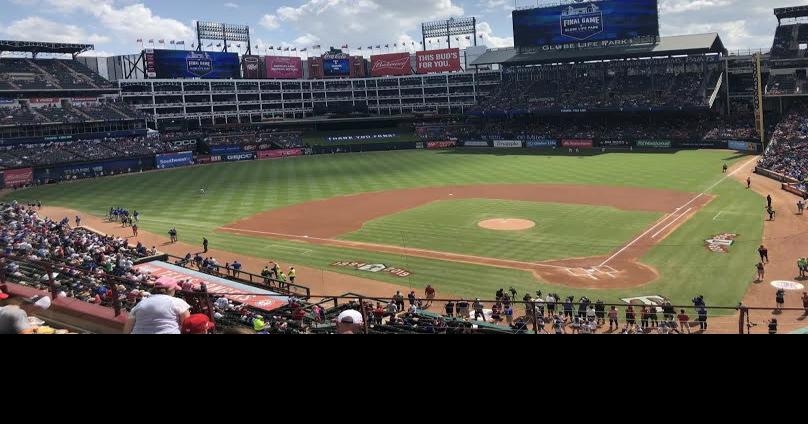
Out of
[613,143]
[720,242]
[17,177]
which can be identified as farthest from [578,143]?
[17,177]

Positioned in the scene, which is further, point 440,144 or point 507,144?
point 440,144

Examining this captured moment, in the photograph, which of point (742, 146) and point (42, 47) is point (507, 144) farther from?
point (42, 47)

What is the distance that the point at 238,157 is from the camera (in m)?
92.3

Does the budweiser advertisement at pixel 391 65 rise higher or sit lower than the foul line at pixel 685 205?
higher

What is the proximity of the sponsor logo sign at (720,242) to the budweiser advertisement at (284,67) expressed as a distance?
315 ft

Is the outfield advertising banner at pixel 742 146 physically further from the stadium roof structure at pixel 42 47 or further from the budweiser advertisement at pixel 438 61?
the stadium roof structure at pixel 42 47

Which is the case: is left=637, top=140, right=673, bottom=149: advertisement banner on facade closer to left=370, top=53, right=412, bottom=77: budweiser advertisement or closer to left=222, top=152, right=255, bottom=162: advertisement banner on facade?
left=222, top=152, right=255, bottom=162: advertisement banner on facade

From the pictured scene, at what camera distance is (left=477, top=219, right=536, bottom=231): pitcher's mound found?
127 ft

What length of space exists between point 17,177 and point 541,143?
65.1 m

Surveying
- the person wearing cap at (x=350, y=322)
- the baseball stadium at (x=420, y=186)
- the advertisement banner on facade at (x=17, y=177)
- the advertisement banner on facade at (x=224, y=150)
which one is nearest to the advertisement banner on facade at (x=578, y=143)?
the baseball stadium at (x=420, y=186)

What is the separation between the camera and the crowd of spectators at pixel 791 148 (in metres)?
49.5

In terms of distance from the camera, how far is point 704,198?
44312mm
